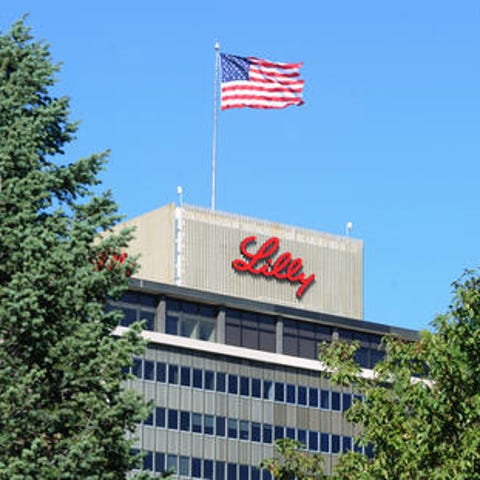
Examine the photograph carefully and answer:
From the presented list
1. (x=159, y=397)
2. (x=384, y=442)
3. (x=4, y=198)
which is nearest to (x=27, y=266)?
(x=4, y=198)

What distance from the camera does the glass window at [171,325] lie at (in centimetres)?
11844

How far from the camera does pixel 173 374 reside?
381 ft

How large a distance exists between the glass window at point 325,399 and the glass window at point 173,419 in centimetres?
1312

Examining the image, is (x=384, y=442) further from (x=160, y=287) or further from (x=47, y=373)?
(x=160, y=287)

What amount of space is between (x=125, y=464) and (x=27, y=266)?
5582 millimetres

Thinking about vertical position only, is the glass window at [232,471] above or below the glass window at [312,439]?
below

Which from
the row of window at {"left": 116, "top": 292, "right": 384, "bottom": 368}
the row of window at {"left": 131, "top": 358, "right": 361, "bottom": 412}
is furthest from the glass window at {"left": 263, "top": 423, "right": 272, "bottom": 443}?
the row of window at {"left": 116, "top": 292, "right": 384, "bottom": 368}

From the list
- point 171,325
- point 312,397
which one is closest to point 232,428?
point 312,397

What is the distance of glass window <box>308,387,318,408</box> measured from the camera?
12356cm

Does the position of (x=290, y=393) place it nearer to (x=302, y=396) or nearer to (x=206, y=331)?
(x=302, y=396)

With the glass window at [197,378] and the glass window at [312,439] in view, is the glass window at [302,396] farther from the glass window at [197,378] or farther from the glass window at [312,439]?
the glass window at [197,378]

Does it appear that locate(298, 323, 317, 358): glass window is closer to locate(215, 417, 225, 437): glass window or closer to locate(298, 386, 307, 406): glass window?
locate(298, 386, 307, 406): glass window

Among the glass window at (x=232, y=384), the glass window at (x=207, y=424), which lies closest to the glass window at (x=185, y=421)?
the glass window at (x=207, y=424)

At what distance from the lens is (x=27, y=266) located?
138 feet
